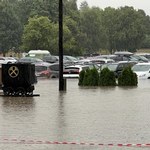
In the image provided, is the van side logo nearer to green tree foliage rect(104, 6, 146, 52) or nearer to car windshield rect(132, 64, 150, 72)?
car windshield rect(132, 64, 150, 72)

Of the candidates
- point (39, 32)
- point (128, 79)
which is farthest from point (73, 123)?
point (39, 32)

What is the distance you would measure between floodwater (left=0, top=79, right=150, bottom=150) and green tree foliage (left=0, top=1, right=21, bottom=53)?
7255 cm

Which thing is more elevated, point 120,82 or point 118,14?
point 118,14

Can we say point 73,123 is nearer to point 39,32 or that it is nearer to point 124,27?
point 39,32

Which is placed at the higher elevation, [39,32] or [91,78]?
[39,32]

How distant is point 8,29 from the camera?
95.2 metres

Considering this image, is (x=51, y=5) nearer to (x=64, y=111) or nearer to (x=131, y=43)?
(x=131, y=43)

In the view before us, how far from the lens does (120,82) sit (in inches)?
1292

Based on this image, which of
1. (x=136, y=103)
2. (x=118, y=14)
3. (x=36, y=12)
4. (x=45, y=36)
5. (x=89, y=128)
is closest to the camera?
(x=89, y=128)

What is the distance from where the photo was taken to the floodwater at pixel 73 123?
1182 cm

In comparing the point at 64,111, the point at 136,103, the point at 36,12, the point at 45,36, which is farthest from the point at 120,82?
the point at 36,12

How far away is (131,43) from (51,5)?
2129 cm

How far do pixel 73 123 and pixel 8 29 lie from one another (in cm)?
8145

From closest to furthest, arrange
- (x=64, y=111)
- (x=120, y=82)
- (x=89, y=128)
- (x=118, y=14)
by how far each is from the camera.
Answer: (x=89, y=128)
(x=64, y=111)
(x=120, y=82)
(x=118, y=14)
